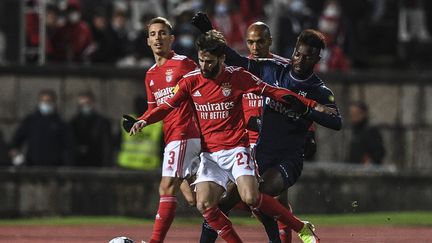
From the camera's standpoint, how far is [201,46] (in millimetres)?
14156

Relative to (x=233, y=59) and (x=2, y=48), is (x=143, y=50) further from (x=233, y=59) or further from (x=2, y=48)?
(x=233, y=59)

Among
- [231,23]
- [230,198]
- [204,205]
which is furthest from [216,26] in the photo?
[204,205]

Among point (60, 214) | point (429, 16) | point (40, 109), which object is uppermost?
point (429, 16)

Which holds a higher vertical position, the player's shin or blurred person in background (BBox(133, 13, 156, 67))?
blurred person in background (BBox(133, 13, 156, 67))

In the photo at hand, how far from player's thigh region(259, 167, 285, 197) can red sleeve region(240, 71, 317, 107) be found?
2.52 feet

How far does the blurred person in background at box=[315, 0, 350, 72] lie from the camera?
24.0 metres

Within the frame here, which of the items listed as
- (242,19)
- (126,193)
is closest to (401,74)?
(242,19)

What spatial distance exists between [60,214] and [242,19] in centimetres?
392

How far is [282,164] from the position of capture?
48.4 ft

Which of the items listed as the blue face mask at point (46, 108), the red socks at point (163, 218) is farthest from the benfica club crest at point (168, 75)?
the blue face mask at point (46, 108)

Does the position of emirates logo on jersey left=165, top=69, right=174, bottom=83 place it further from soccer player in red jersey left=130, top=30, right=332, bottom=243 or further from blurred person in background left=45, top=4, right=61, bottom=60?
blurred person in background left=45, top=4, right=61, bottom=60

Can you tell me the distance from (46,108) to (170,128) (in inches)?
285

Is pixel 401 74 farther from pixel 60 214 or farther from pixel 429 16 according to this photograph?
pixel 60 214

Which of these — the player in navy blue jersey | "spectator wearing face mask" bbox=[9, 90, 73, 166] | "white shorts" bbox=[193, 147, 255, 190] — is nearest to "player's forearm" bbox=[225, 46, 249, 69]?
the player in navy blue jersey
